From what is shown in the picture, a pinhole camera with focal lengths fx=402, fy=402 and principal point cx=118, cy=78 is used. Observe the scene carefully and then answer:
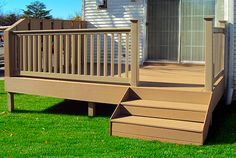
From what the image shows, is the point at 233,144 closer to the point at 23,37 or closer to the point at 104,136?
the point at 104,136

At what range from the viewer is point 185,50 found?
982 centimetres

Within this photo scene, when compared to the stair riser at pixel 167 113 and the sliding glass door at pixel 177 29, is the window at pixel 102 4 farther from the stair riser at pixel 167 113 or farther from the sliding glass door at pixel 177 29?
the stair riser at pixel 167 113

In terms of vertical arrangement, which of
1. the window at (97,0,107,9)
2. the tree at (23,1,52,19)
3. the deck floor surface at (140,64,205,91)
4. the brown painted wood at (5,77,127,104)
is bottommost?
the brown painted wood at (5,77,127,104)

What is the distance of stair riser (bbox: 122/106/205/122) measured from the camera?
5823 mm

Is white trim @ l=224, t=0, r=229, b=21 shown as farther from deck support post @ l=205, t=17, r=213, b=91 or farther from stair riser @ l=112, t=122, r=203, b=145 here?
stair riser @ l=112, t=122, r=203, b=145

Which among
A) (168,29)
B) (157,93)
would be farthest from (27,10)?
(157,93)

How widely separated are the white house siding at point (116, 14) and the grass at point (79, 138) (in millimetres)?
3135

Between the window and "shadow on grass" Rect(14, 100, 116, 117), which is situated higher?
the window

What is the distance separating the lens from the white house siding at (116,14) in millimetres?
10234

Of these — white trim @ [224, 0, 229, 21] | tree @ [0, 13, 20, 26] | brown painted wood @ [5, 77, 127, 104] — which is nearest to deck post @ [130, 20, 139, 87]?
brown painted wood @ [5, 77, 127, 104]

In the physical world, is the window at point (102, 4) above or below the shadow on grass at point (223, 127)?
above

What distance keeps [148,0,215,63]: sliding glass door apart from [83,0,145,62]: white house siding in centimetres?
22

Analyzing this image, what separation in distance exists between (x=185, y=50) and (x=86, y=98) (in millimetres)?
3703

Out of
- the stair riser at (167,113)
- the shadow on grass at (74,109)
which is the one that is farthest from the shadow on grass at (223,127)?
the shadow on grass at (74,109)
